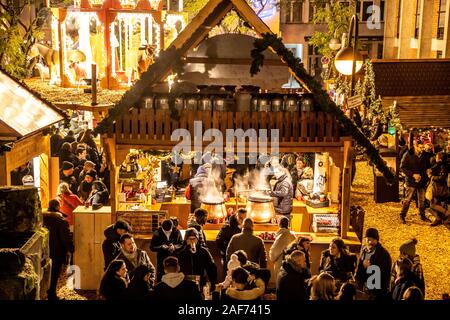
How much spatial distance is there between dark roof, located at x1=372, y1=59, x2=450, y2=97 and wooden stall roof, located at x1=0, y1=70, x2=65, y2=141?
13826 mm

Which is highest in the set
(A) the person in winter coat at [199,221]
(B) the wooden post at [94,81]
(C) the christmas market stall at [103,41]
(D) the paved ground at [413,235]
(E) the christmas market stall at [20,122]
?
(C) the christmas market stall at [103,41]

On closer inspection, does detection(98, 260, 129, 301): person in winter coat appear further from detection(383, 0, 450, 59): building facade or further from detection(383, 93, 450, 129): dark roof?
detection(383, 0, 450, 59): building facade

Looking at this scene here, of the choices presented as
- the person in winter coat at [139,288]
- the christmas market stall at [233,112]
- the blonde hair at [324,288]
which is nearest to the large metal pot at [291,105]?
the christmas market stall at [233,112]

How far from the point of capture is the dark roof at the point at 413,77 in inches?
830

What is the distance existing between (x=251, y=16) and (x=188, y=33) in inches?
39.0

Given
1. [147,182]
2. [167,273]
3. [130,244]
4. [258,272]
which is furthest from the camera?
[147,182]

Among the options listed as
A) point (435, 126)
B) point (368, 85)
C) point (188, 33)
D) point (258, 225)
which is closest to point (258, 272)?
point (258, 225)

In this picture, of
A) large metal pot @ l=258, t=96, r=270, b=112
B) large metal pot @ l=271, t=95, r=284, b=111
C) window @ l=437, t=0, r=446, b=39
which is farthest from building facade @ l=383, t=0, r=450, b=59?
large metal pot @ l=258, t=96, r=270, b=112

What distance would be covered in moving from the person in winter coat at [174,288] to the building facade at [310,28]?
35.3 meters

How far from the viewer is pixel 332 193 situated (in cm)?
1212

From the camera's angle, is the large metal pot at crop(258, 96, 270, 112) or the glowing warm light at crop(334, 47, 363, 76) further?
the glowing warm light at crop(334, 47, 363, 76)

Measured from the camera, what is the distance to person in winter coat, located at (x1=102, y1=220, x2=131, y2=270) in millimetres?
9008

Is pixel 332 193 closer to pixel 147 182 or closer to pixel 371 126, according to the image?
pixel 147 182

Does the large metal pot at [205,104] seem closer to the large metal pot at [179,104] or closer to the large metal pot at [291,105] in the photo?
the large metal pot at [179,104]
